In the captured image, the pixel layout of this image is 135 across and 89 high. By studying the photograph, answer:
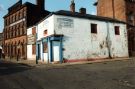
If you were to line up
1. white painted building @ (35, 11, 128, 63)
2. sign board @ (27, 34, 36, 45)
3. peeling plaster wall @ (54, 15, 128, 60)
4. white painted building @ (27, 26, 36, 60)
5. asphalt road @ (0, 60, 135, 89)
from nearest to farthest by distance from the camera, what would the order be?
asphalt road @ (0, 60, 135, 89) < white painted building @ (35, 11, 128, 63) < peeling plaster wall @ (54, 15, 128, 60) < white painted building @ (27, 26, 36, 60) < sign board @ (27, 34, 36, 45)

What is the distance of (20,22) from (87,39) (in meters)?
21.2

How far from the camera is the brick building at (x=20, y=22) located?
147 ft

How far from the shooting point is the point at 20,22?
47.2 metres

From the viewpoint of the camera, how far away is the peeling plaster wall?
91.8ft

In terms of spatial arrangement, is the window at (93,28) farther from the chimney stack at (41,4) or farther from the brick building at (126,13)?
the chimney stack at (41,4)

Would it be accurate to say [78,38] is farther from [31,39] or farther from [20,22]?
[20,22]

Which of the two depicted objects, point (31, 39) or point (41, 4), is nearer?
point (31, 39)

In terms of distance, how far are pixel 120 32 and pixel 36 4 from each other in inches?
759

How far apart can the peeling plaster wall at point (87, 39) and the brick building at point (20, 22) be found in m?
16.2

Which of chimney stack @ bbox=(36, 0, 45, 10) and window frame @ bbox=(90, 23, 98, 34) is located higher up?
chimney stack @ bbox=(36, 0, 45, 10)

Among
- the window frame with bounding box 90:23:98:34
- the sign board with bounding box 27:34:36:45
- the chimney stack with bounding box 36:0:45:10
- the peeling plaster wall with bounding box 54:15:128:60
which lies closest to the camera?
the peeling plaster wall with bounding box 54:15:128:60

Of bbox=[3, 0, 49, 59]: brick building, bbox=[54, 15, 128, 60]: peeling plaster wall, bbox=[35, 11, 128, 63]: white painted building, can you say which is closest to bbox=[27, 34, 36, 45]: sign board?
bbox=[3, 0, 49, 59]: brick building

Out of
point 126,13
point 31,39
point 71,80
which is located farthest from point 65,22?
point 71,80

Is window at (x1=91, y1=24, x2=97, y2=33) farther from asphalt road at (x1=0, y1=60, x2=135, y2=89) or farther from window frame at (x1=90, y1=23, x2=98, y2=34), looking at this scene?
asphalt road at (x1=0, y1=60, x2=135, y2=89)
